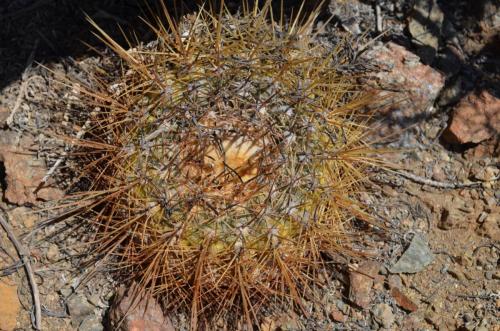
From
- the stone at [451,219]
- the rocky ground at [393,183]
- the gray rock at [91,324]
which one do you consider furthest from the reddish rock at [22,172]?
the stone at [451,219]

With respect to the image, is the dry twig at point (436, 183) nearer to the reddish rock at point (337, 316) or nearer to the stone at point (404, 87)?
the stone at point (404, 87)

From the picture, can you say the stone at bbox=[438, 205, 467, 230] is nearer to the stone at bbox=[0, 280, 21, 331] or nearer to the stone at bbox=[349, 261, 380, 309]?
the stone at bbox=[349, 261, 380, 309]

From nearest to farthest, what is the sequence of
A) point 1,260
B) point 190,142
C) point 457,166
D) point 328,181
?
1. point 190,142
2. point 328,181
3. point 1,260
4. point 457,166

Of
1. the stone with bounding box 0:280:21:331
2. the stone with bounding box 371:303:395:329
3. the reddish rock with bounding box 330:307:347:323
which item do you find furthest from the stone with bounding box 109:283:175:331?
the stone with bounding box 371:303:395:329

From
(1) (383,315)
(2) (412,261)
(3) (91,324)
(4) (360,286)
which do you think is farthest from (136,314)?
(2) (412,261)

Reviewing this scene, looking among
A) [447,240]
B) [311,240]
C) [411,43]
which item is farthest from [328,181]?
[411,43]

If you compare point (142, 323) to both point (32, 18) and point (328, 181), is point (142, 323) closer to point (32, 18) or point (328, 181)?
point (328, 181)
